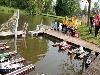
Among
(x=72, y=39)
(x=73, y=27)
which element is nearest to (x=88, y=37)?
(x=72, y=39)

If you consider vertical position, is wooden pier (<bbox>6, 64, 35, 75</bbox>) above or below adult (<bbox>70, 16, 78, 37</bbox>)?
below

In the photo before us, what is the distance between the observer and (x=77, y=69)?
2464 centimetres

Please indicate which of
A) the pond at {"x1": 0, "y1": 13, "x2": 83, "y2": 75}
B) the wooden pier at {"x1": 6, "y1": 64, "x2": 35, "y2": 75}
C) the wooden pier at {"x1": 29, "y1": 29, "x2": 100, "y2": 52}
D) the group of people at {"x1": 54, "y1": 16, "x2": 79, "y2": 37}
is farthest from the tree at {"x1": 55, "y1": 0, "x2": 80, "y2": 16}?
the wooden pier at {"x1": 6, "y1": 64, "x2": 35, "y2": 75}

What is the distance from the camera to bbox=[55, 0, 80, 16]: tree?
8864 centimetres

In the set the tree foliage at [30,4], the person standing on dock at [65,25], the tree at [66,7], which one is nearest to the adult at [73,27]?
the person standing on dock at [65,25]

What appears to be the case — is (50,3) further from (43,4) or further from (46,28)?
(46,28)

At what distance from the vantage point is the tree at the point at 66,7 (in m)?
88.6

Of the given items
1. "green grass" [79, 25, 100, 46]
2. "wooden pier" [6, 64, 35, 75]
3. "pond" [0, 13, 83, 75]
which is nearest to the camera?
"wooden pier" [6, 64, 35, 75]

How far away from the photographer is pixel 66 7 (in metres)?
88.8

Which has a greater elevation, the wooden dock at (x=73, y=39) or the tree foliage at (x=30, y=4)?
the tree foliage at (x=30, y=4)

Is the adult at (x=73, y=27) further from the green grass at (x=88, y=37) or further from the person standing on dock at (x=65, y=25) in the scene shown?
the person standing on dock at (x=65, y=25)

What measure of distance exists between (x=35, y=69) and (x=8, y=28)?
1279cm

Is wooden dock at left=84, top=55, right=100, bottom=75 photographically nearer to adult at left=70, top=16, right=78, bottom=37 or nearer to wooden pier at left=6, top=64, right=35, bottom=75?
wooden pier at left=6, top=64, right=35, bottom=75

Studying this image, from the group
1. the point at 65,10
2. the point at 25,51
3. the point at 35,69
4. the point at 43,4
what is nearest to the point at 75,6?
the point at 65,10
